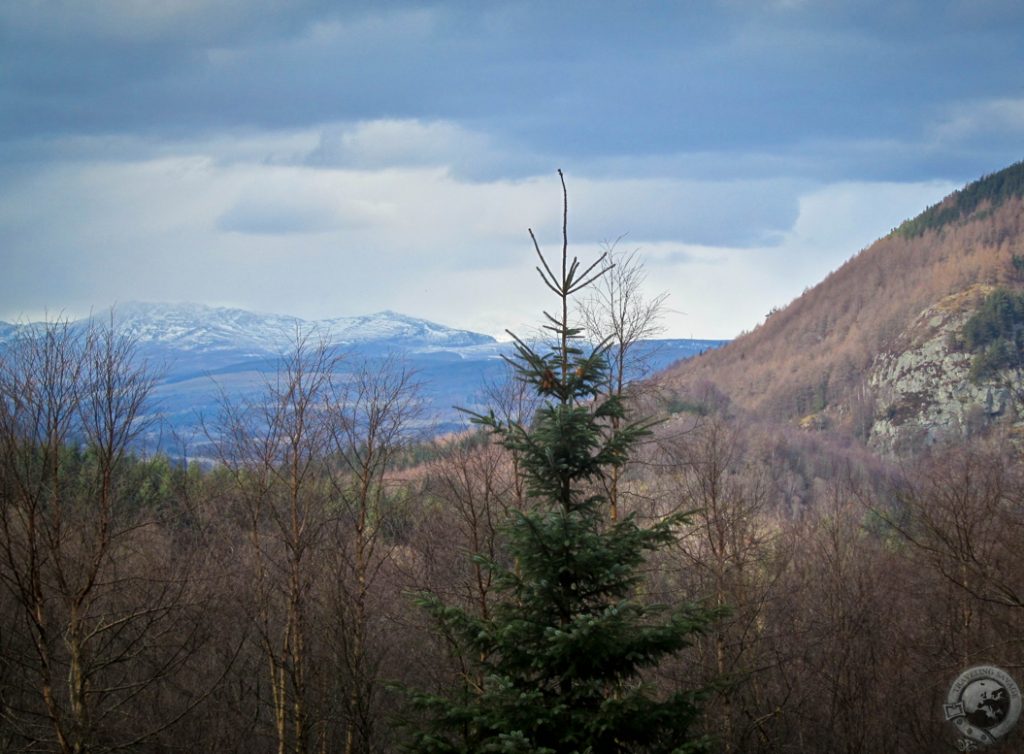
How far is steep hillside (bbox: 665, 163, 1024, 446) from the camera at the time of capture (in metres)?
162

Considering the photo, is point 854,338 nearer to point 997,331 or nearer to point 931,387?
point 931,387

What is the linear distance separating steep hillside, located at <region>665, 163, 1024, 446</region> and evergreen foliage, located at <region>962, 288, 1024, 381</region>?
3.66 m

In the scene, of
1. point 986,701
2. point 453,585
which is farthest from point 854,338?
point 453,585

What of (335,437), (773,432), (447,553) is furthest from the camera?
(773,432)

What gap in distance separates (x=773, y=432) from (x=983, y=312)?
50631 millimetres

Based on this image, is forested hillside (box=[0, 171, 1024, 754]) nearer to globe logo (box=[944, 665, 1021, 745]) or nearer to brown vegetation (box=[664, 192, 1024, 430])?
globe logo (box=[944, 665, 1021, 745])

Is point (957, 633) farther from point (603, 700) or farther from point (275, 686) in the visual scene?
point (603, 700)

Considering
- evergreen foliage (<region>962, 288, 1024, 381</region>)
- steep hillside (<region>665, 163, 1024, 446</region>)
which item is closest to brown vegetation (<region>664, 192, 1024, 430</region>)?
steep hillside (<region>665, 163, 1024, 446</region>)

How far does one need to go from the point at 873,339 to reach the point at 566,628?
18216 centimetres

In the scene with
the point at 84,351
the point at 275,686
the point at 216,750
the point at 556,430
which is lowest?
the point at 216,750

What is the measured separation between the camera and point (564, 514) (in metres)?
9.04

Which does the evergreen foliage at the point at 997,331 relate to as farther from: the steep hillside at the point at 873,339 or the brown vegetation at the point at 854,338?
the brown vegetation at the point at 854,338

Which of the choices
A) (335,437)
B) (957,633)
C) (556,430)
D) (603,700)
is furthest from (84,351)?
(957,633)

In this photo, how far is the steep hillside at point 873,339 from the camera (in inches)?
6393
